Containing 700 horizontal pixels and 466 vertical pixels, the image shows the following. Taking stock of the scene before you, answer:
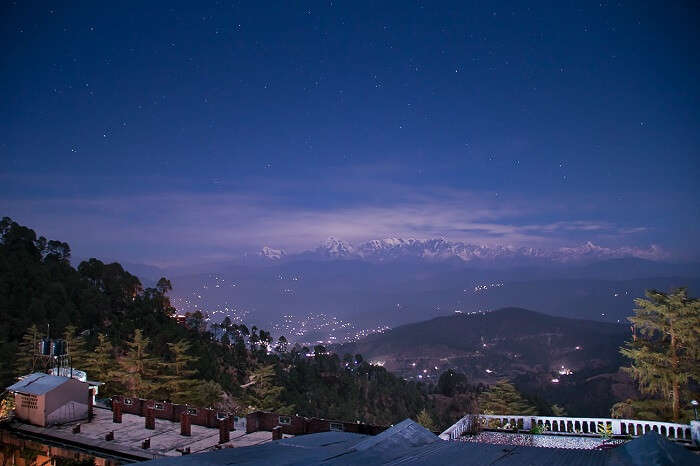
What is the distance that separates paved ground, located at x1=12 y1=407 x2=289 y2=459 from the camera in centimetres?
1220

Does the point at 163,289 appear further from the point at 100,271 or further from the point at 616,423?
the point at 616,423

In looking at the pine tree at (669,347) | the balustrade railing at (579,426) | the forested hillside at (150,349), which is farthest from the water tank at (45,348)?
the pine tree at (669,347)

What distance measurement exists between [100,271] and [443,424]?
131 ft

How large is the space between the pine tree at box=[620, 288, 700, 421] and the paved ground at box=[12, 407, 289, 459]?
1269 centimetres

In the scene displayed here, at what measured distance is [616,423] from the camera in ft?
44.0

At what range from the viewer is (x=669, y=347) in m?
17.5

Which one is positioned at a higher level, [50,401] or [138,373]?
[50,401]

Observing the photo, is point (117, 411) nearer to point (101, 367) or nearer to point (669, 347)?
point (101, 367)

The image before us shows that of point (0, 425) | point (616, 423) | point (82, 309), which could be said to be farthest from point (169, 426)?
point (82, 309)

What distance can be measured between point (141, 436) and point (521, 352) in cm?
10794

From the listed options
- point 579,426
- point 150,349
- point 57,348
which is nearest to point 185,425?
point 57,348

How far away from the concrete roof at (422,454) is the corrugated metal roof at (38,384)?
1061cm

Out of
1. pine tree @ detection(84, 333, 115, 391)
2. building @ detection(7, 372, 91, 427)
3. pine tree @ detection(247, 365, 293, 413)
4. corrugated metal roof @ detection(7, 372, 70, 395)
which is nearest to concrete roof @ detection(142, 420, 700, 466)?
building @ detection(7, 372, 91, 427)

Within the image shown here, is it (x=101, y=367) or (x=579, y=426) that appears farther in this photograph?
(x=101, y=367)
